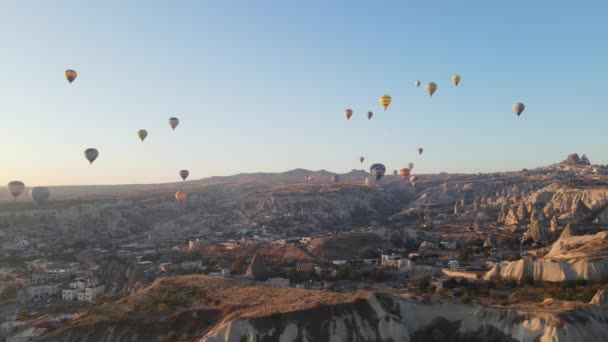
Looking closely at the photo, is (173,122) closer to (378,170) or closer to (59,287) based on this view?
(59,287)

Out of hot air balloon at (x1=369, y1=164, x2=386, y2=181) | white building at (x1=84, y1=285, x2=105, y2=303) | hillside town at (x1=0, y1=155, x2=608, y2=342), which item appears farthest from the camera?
hot air balloon at (x1=369, y1=164, x2=386, y2=181)

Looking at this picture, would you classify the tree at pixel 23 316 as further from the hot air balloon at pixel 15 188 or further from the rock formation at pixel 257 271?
the hot air balloon at pixel 15 188

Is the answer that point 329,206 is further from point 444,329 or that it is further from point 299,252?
point 444,329

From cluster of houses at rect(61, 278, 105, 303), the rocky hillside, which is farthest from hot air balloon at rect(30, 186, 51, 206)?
the rocky hillside

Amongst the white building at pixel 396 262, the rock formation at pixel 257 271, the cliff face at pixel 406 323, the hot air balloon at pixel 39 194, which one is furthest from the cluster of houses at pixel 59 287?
the white building at pixel 396 262

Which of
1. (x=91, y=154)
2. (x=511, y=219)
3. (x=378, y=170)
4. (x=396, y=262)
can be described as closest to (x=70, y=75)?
(x=91, y=154)

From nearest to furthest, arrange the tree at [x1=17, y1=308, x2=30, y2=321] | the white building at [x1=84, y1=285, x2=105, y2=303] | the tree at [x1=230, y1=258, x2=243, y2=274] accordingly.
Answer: the tree at [x1=17, y1=308, x2=30, y2=321] → the white building at [x1=84, y1=285, x2=105, y2=303] → the tree at [x1=230, y1=258, x2=243, y2=274]

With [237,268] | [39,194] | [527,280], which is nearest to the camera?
[527,280]

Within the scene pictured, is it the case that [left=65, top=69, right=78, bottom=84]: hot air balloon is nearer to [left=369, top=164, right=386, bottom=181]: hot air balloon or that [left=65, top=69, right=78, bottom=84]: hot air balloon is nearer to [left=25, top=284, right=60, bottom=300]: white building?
[left=25, top=284, right=60, bottom=300]: white building
